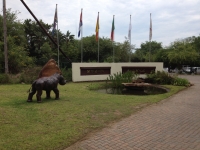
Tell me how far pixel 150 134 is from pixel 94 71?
1242cm

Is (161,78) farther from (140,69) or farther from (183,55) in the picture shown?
(183,55)

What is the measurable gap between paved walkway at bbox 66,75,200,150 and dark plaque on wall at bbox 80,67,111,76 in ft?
33.4

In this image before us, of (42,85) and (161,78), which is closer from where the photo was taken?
(42,85)

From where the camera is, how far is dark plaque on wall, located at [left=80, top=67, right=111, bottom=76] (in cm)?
1644

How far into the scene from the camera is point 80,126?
5066 millimetres

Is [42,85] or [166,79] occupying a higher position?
[42,85]

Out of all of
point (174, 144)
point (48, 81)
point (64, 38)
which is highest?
point (64, 38)

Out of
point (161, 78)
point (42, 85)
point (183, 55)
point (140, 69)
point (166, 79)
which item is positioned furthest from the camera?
point (183, 55)

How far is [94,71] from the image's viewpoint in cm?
1695

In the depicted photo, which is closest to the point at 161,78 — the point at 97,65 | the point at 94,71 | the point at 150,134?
the point at 97,65

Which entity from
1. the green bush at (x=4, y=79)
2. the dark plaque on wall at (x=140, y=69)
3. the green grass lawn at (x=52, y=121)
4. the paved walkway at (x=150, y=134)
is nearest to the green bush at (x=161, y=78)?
the dark plaque on wall at (x=140, y=69)

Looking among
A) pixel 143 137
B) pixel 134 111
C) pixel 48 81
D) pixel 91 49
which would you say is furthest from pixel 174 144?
pixel 91 49

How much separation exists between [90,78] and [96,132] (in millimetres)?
12037

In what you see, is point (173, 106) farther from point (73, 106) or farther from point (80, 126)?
point (80, 126)
